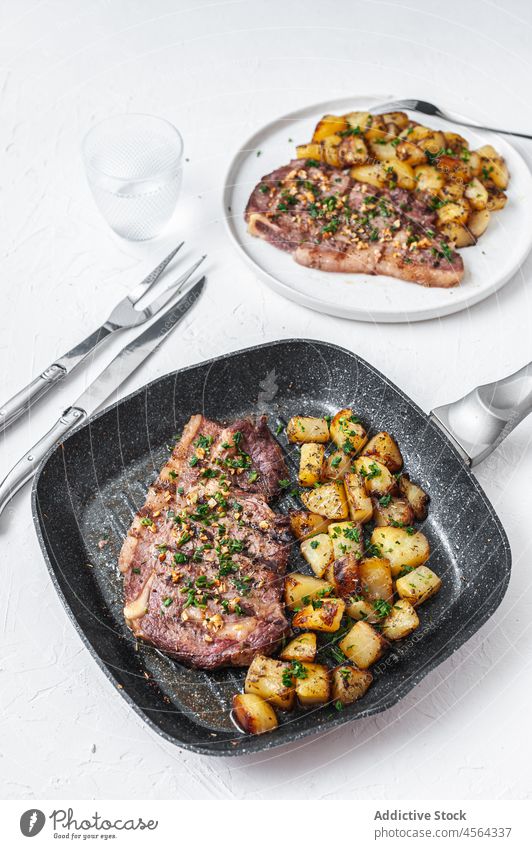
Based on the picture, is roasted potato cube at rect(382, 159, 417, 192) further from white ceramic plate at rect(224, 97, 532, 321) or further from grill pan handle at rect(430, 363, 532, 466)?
grill pan handle at rect(430, 363, 532, 466)

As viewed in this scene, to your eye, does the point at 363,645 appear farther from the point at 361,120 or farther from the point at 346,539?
the point at 361,120

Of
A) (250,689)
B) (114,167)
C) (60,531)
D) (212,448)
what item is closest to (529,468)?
(212,448)

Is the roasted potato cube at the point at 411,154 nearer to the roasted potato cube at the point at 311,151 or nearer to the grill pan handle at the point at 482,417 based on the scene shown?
the roasted potato cube at the point at 311,151

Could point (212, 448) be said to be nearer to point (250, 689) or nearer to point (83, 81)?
point (250, 689)

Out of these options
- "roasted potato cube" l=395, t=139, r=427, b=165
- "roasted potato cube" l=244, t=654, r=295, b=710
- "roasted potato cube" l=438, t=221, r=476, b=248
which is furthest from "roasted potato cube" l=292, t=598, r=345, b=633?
"roasted potato cube" l=395, t=139, r=427, b=165

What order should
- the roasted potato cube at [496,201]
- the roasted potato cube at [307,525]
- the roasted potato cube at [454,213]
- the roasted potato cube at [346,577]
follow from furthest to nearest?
1. the roasted potato cube at [496,201]
2. the roasted potato cube at [454,213]
3. the roasted potato cube at [307,525]
4. the roasted potato cube at [346,577]

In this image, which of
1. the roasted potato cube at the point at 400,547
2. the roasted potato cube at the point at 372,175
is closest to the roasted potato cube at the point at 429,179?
the roasted potato cube at the point at 372,175

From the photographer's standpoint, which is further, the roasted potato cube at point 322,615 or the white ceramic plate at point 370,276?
the white ceramic plate at point 370,276
